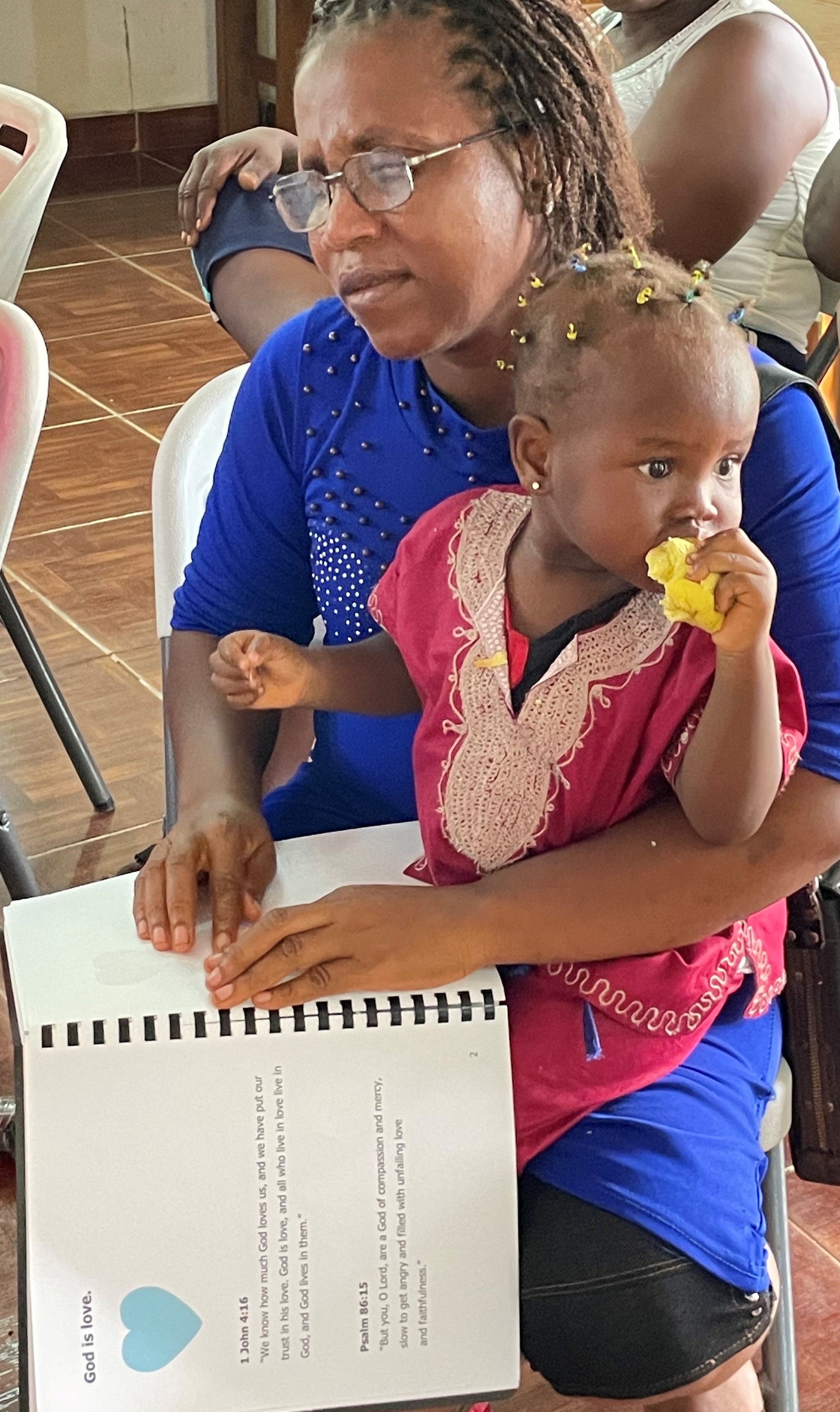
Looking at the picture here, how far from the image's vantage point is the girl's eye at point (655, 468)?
929 millimetres

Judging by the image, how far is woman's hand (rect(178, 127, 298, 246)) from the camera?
5.20ft

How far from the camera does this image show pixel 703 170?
5.43 ft

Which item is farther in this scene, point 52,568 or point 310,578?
point 52,568

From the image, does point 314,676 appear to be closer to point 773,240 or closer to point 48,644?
point 773,240

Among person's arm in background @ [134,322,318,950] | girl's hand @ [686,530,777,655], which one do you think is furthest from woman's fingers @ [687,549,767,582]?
person's arm in background @ [134,322,318,950]

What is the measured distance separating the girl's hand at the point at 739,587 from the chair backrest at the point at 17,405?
2.31 feet

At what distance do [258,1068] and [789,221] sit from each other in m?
1.27

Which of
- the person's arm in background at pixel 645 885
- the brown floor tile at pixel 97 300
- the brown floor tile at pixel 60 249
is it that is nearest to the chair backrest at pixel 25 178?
the person's arm in background at pixel 645 885

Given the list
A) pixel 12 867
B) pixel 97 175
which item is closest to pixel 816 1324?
pixel 12 867

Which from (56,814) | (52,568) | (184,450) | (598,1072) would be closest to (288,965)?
(598,1072)

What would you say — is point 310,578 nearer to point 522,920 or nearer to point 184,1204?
point 522,920

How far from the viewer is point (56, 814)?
7.70ft

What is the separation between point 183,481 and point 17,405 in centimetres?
15

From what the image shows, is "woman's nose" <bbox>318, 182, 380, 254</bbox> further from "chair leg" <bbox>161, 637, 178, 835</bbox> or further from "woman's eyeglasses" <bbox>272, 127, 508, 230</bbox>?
"chair leg" <bbox>161, 637, 178, 835</bbox>
